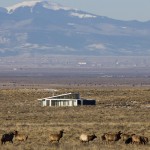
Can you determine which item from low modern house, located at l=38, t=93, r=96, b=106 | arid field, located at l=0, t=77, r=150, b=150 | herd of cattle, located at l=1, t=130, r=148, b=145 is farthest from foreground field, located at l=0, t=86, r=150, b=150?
low modern house, located at l=38, t=93, r=96, b=106

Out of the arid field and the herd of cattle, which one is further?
the herd of cattle

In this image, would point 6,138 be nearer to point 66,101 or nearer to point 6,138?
point 6,138

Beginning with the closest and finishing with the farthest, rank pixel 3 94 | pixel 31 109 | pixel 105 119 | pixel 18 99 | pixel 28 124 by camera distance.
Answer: pixel 28 124
pixel 105 119
pixel 31 109
pixel 18 99
pixel 3 94

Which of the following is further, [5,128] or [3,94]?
[3,94]

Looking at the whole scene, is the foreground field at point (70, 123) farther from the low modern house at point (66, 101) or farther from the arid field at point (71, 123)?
the low modern house at point (66, 101)

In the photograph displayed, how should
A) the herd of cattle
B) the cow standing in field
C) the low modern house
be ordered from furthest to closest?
the low modern house < the cow standing in field < the herd of cattle

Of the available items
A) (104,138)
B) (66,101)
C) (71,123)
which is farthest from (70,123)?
(66,101)

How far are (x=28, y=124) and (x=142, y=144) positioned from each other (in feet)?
40.8

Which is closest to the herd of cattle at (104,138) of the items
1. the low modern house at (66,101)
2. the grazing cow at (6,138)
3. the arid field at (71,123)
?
the grazing cow at (6,138)

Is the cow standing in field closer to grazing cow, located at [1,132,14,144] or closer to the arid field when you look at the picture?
grazing cow, located at [1,132,14,144]

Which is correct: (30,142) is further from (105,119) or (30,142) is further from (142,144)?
(105,119)

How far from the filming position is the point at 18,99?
71375 mm

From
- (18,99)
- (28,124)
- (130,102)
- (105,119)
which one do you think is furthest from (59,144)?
(18,99)

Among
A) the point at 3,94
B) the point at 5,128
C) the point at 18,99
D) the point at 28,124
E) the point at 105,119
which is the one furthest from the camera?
the point at 3,94
